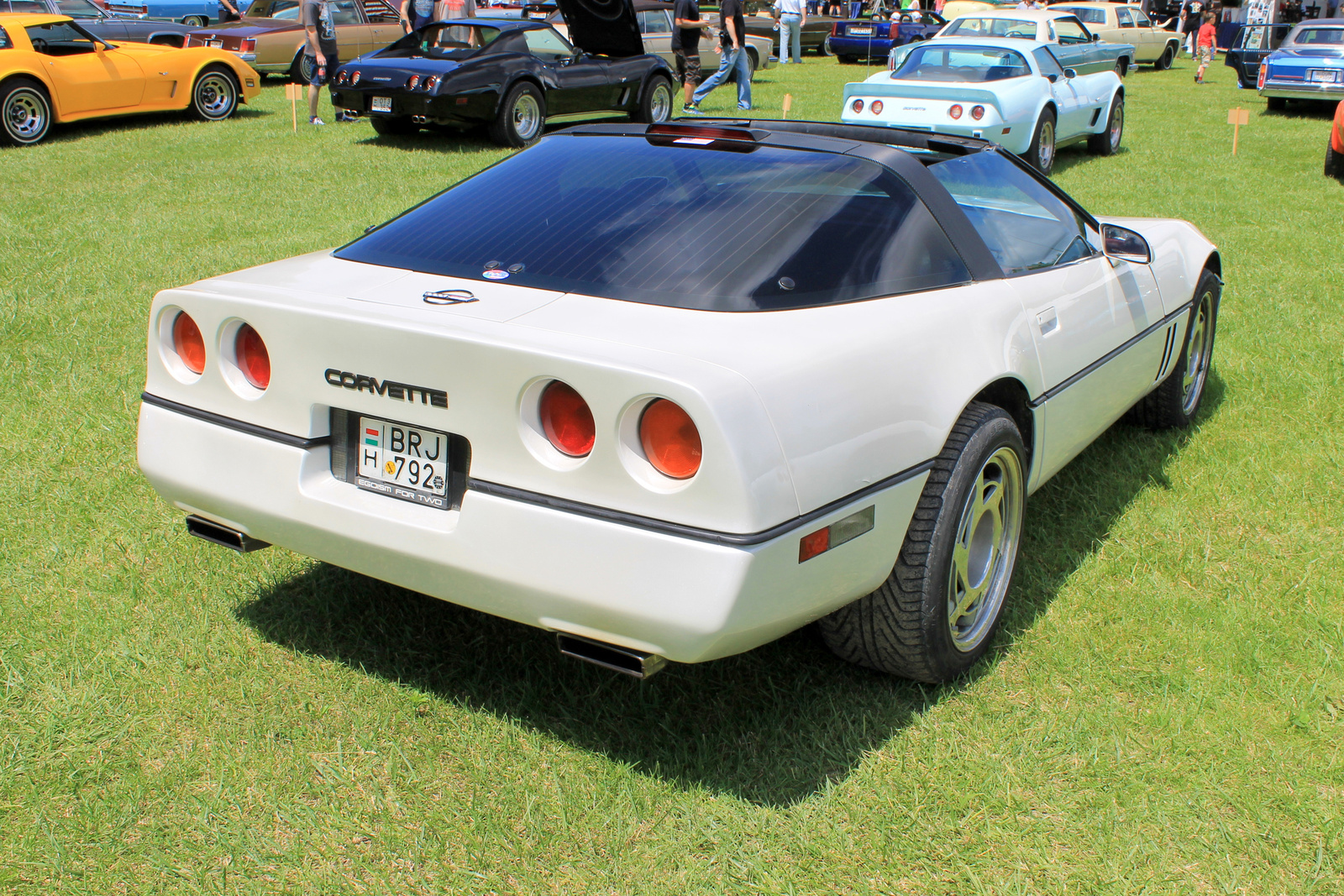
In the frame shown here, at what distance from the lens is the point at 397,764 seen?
256 cm

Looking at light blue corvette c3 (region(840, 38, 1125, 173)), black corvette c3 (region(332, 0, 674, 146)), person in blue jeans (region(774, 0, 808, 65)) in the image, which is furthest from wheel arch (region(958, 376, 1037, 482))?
person in blue jeans (region(774, 0, 808, 65))

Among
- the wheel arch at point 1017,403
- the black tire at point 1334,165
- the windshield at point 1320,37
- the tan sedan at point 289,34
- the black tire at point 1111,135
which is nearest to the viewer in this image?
the wheel arch at point 1017,403

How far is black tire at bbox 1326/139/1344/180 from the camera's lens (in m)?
11.1

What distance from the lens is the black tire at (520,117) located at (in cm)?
1184

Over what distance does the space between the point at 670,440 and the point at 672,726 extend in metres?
0.90

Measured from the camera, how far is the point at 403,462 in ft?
8.05

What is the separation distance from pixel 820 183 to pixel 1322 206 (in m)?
8.68

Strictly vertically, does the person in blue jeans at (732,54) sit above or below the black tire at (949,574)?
above

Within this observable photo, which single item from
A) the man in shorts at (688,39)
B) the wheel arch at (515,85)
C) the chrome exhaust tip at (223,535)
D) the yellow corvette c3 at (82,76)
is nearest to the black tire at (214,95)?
the yellow corvette c3 at (82,76)

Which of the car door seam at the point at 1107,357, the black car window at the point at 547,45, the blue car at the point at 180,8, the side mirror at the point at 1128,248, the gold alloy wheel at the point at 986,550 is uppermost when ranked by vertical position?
the blue car at the point at 180,8

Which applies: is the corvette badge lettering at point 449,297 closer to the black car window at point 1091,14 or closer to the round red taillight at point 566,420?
the round red taillight at point 566,420

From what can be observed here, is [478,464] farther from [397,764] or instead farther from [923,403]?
[923,403]

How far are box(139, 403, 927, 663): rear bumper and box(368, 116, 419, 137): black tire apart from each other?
1017 centimetres

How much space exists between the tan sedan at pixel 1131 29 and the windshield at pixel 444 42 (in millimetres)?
14704
